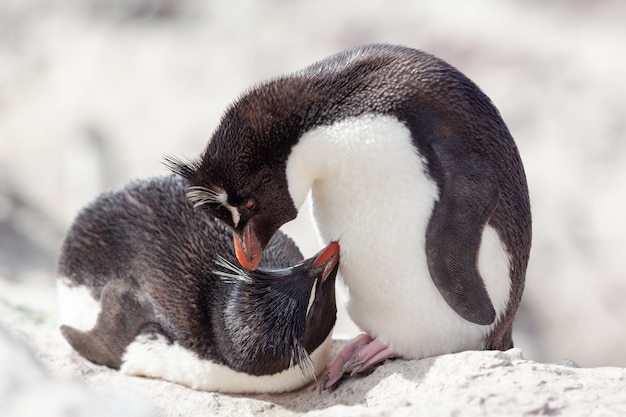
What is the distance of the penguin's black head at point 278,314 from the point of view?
3.68 m

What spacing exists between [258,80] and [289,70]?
32.4 inches

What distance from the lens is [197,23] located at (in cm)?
1144

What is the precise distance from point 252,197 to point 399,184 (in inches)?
21.5

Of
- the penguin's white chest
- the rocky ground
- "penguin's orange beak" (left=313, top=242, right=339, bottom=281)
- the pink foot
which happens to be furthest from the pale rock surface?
the rocky ground

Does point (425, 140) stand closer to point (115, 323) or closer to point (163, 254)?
point (163, 254)

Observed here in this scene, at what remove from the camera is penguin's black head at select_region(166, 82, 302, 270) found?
134 inches

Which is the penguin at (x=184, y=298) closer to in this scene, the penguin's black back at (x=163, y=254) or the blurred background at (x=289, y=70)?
the penguin's black back at (x=163, y=254)

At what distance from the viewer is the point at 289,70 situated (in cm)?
1043

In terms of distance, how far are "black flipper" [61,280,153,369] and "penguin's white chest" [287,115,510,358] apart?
1.01 metres

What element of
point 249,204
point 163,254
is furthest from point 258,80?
point 249,204

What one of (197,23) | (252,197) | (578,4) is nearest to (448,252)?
(252,197)

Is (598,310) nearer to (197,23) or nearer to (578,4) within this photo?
(578,4)

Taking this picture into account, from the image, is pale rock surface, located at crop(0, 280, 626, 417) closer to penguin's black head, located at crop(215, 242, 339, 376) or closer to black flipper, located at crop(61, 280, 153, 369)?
black flipper, located at crop(61, 280, 153, 369)

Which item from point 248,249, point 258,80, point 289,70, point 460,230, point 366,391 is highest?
point 289,70
